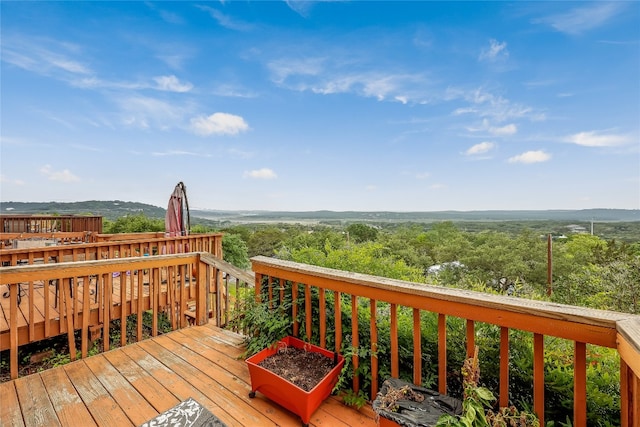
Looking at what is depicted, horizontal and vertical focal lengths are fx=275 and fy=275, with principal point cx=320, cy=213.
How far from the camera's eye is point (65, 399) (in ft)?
6.02

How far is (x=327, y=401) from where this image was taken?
5.90ft

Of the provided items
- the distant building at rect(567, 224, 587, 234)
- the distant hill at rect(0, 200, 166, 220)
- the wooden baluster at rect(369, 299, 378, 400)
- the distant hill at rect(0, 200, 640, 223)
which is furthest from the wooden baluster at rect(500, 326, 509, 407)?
the distant building at rect(567, 224, 587, 234)

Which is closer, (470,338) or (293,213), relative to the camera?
(470,338)

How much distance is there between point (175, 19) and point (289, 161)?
457 inches

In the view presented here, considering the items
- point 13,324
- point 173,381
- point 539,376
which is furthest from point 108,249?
point 539,376

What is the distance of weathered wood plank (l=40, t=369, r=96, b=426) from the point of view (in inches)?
65.0

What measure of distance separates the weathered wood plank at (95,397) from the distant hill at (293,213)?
4.99 m

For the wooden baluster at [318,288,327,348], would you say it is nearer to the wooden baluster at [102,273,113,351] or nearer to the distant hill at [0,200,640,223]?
the wooden baluster at [102,273,113,351]

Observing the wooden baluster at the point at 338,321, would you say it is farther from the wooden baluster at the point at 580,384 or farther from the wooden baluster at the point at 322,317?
the wooden baluster at the point at 580,384

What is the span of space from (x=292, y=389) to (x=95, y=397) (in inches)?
55.3

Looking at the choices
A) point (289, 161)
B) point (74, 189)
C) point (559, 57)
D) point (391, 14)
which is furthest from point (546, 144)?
point (74, 189)

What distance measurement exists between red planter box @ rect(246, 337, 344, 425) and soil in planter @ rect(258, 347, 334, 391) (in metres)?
0.04

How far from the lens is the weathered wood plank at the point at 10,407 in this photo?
64.0 inches

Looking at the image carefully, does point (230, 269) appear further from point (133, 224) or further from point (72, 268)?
point (133, 224)
